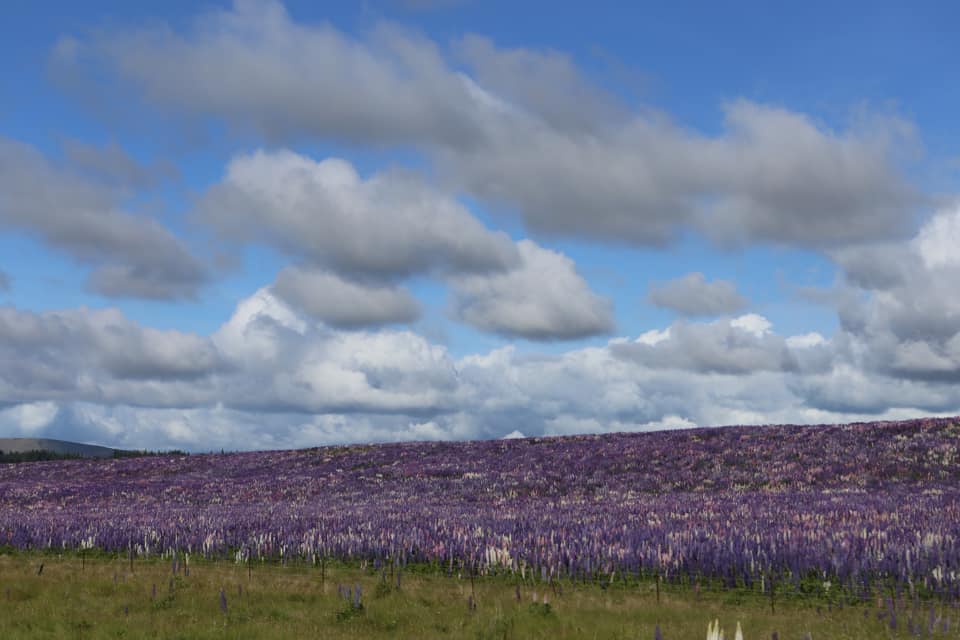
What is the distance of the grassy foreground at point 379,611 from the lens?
10.2m

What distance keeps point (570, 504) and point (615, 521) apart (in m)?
7.80

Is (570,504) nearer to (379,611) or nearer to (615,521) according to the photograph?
(615,521)

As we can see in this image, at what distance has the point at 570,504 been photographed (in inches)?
1059

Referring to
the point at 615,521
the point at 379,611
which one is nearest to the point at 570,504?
the point at 615,521

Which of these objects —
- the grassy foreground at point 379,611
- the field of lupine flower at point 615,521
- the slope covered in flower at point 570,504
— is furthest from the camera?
the slope covered in flower at point 570,504

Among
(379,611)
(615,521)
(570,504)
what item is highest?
(615,521)

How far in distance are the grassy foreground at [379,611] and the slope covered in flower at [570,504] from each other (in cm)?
125

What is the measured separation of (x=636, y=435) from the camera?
51.2 metres

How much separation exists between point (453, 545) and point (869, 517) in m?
9.88

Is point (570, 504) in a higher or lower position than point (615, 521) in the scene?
lower

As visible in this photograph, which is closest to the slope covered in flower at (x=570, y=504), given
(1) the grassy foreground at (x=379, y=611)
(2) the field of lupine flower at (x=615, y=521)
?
(2) the field of lupine flower at (x=615, y=521)

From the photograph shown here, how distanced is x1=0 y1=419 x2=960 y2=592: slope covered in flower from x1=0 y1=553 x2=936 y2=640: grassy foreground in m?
1.25

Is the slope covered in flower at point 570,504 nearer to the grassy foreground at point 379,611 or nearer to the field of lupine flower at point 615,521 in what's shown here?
the field of lupine flower at point 615,521

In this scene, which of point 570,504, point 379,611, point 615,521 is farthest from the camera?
point 570,504
